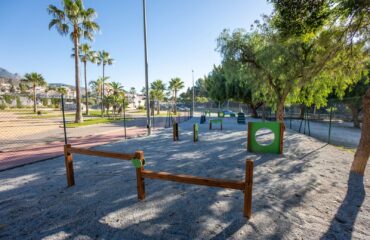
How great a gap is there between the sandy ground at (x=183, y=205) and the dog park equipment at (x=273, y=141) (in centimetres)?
122

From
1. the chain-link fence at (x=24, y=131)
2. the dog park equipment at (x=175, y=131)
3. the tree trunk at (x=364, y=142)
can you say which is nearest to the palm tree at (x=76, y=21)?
the chain-link fence at (x=24, y=131)

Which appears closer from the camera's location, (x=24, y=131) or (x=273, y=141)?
(x=273, y=141)

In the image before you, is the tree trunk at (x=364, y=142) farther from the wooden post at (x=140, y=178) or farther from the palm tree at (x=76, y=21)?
the palm tree at (x=76, y=21)

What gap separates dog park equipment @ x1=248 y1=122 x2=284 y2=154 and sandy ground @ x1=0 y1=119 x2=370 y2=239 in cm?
122

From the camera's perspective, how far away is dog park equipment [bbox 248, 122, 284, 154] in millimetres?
6590

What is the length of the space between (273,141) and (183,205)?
15.8 feet

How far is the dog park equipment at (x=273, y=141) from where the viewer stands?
6.59m

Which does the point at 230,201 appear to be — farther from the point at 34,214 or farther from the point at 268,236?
the point at 34,214

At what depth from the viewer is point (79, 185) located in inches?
161

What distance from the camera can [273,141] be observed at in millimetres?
6699

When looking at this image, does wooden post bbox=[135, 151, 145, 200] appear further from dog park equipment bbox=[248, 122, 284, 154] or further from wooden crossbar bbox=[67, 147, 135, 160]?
dog park equipment bbox=[248, 122, 284, 154]

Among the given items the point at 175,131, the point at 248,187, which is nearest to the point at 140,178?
the point at 248,187

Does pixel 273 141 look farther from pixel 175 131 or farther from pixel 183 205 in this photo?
pixel 183 205

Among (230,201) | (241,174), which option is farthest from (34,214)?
(241,174)
